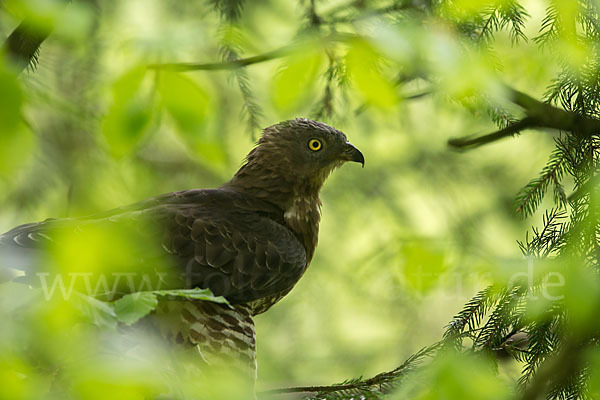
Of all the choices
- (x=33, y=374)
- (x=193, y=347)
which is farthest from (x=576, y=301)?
(x=193, y=347)

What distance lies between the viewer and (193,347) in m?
3.10

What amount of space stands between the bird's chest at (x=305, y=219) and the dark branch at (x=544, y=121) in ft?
4.19

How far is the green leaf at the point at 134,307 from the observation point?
137 centimetres

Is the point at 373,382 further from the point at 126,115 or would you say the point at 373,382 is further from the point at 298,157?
the point at 298,157

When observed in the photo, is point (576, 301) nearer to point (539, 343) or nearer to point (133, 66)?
point (539, 343)

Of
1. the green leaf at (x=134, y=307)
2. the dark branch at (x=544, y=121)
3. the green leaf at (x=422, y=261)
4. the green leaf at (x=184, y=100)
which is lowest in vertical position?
the green leaf at (x=134, y=307)

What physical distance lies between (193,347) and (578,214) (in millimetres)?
1773

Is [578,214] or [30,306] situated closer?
[30,306]

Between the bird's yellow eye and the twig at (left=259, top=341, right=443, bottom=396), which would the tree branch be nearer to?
the twig at (left=259, top=341, right=443, bottom=396)

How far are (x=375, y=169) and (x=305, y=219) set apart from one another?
6.85 ft

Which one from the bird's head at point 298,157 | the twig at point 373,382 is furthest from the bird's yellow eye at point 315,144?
the twig at point 373,382

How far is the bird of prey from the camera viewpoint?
122 inches

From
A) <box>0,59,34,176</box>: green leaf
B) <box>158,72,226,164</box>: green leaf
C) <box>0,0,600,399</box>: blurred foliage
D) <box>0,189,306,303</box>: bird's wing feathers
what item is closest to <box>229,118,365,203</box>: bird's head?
<box>0,0,600,399</box>: blurred foliage

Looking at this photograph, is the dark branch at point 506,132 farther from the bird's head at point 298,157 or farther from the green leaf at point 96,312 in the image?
the green leaf at point 96,312
